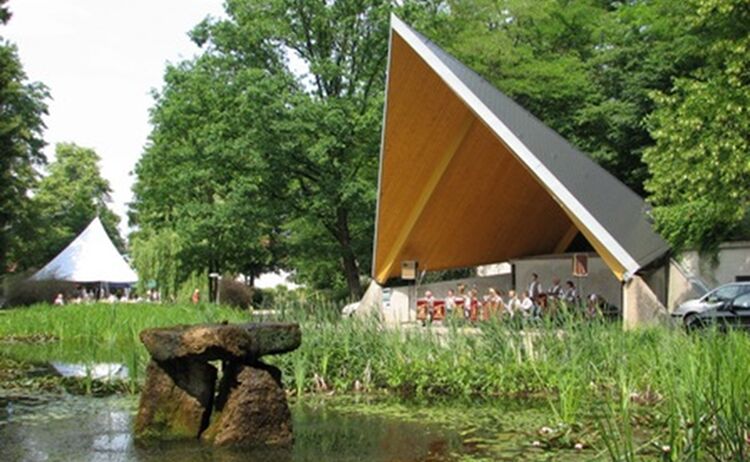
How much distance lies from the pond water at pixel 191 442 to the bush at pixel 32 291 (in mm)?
21490

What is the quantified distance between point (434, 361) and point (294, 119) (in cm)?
1614

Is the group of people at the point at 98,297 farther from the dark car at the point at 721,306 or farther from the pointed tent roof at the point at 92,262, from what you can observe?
the dark car at the point at 721,306

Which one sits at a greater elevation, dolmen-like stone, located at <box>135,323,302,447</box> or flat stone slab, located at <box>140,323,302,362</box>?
flat stone slab, located at <box>140,323,302,362</box>

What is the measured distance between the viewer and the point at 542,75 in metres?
26.2

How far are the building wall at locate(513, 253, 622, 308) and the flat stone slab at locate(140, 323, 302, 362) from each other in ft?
56.3

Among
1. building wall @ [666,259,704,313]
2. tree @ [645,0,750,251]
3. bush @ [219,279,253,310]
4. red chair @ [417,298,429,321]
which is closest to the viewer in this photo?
tree @ [645,0,750,251]

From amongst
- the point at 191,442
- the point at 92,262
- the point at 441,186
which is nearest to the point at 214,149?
the point at 441,186

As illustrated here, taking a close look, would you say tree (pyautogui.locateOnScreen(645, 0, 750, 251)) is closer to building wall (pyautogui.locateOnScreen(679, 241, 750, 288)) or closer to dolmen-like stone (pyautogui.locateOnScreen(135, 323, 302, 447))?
building wall (pyautogui.locateOnScreen(679, 241, 750, 288))

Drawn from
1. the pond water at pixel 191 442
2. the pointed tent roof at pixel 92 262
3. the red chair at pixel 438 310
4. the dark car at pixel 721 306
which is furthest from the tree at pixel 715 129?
the pointed tent roof at pixel 92 262

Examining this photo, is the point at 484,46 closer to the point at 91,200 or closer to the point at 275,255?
the point at 275,255

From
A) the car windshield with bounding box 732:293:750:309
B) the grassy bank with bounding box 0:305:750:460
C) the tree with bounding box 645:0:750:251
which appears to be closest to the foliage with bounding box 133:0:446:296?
the tree with bounding box 645:0:750:251

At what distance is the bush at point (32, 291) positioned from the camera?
28.5 m

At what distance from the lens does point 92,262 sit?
3494cm

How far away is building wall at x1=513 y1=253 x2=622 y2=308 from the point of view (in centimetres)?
2309
